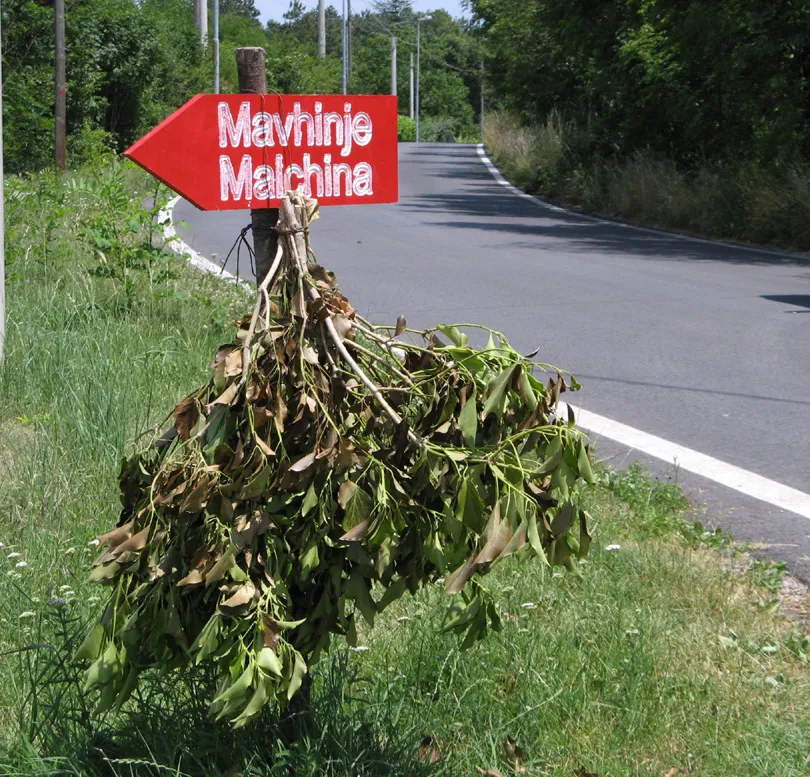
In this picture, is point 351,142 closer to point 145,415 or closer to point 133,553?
point 133,553

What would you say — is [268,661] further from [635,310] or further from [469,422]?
[635,310]

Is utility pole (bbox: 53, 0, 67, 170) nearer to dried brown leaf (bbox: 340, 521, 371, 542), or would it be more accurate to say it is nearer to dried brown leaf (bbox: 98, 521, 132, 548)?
dried brown leaf (bbox: 98, 521, 132, 548)

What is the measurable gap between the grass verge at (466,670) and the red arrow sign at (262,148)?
1.10 m

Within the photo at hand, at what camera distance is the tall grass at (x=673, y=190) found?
15.7 metres

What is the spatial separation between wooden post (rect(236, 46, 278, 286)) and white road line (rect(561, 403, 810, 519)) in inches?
110

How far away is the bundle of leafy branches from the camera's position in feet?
6.99

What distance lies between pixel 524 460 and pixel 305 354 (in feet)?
1.53

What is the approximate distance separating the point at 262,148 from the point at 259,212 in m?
0.14

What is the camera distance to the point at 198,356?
622 centimetres

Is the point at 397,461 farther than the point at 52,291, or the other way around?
the point at 52,291

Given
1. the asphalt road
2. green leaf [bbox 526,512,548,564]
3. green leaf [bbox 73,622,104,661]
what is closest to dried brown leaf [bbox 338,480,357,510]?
green leaf [bbox 526,512,548,564]

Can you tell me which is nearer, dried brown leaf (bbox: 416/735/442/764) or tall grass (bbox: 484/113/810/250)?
dried brown leaf (bbox: 416/735/442/764)

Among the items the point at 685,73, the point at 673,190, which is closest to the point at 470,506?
the point at 673,190

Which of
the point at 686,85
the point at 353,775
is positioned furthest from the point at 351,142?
the point at 686,85
